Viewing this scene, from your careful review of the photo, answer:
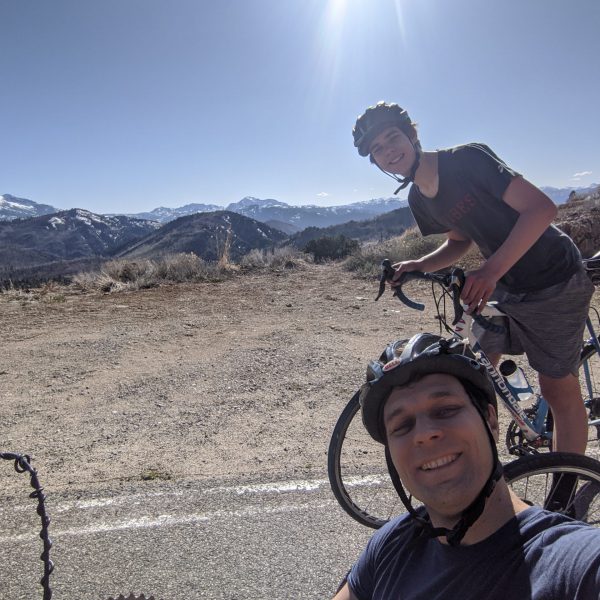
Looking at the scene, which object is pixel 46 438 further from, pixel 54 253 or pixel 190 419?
pixel 54 253

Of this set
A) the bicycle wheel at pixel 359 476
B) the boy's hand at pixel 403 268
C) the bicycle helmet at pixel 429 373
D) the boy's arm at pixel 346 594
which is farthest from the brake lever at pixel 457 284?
the boy's arm at pixel 346 594

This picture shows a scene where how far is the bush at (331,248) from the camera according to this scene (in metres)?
14.0

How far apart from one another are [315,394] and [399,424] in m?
2.81

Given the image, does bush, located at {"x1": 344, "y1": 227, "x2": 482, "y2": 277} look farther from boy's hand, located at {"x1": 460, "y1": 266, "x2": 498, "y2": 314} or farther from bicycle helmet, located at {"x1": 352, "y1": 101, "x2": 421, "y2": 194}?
boy's hand, located at {"x1": 460, "y1": 266, "x2": 498, "y2": 314}

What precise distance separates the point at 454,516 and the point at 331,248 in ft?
Result: 45.4

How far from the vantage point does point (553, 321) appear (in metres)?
2.04

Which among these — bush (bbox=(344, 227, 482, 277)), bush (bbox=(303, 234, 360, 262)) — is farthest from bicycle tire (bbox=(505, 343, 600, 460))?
bush (bbox=(303, 234, 360, 262))

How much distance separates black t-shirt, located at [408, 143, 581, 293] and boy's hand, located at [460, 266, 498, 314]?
10.3 inches

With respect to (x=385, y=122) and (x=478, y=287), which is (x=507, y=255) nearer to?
(x=478, y=287)

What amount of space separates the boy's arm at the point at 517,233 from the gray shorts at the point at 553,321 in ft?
1.07

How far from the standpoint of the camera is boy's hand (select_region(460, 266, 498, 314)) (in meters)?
1.84

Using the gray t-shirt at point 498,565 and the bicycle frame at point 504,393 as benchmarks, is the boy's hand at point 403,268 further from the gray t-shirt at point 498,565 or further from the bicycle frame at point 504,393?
the gray t-shirt at point 498,565

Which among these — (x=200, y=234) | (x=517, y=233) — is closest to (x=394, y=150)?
(x=517, y=233)

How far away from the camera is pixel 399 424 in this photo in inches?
49.5
